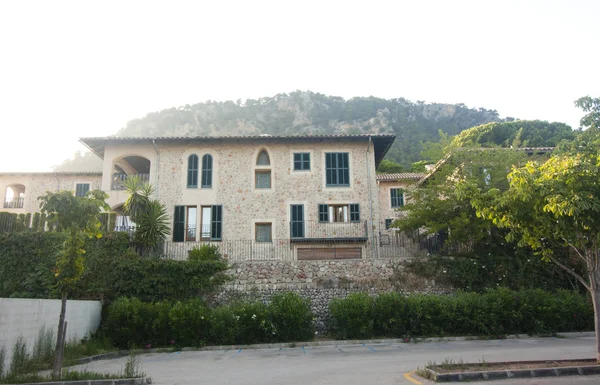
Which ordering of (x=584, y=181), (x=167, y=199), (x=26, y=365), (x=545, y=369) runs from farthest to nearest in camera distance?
1. (x=167, y=199)
2. (x=26, y=365)
3. (x=584, y=181)
4. (x=545, y=369)

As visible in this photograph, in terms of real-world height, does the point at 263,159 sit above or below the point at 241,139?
below

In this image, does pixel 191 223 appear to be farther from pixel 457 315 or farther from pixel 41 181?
pixel 41 181

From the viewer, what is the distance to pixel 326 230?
24562mm

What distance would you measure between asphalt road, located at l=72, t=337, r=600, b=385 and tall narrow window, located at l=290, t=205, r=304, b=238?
920 cm

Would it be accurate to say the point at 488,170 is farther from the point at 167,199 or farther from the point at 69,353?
the point at 69,353

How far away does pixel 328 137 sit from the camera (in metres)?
25.4

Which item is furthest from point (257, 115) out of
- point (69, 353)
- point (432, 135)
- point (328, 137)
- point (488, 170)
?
point (69, 353)

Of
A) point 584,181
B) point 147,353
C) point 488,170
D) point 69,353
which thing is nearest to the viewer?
point 584,181

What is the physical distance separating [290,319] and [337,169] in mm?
10935

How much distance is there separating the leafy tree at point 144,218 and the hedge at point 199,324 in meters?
4.20

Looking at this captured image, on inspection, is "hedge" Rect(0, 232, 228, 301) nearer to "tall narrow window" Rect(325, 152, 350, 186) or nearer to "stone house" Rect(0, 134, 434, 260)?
"stone house" Rect(0, 134, 434, 260)

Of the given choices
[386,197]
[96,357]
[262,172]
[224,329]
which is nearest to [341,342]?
[224,329]

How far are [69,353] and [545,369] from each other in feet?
A: 41.2

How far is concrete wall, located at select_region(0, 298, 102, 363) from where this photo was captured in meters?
10.8
